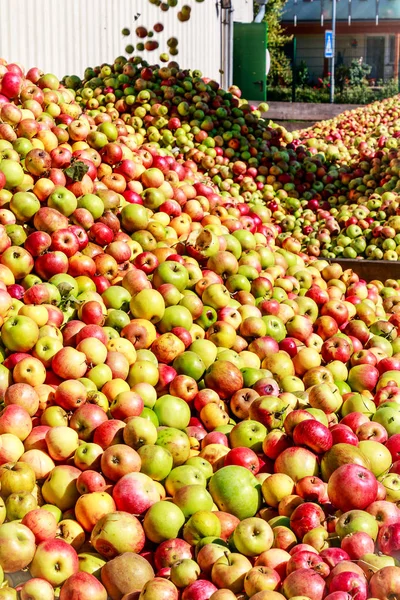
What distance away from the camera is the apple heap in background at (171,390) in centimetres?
226

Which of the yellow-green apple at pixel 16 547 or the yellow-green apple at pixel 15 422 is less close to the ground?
the yellow-green apple at pixel 15 422

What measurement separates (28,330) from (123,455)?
0.87 metres

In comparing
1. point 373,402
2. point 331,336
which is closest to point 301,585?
point 373,402

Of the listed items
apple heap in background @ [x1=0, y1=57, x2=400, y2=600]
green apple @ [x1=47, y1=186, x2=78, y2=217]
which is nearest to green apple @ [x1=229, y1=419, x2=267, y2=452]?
apple heap in background @ [x1=0, y1=57, x2=400, y2=600]

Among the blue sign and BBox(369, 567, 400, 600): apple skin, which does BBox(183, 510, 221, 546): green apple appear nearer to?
BBox(369, 567, 400, 600): apple skin

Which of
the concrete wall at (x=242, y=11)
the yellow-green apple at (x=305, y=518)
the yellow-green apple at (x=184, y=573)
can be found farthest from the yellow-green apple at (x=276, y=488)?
the concrete wall at (x=242, y=11)

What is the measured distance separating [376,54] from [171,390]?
35.7 metres

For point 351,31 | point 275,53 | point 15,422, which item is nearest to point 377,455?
point 15,422

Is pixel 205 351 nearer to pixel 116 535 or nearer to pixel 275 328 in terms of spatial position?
pixel 275 328

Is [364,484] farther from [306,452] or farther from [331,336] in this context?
[331,336]

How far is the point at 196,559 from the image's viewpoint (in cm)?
233

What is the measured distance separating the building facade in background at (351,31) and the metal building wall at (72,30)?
78.1ft

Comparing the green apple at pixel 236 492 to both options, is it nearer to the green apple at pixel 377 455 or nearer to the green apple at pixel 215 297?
the green apple at pixel 377 455

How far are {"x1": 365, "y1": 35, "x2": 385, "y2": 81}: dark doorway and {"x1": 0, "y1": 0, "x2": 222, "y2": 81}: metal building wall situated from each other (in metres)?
23.7
